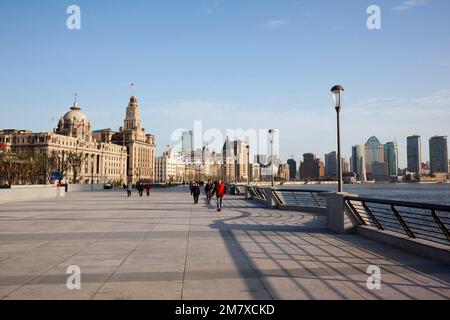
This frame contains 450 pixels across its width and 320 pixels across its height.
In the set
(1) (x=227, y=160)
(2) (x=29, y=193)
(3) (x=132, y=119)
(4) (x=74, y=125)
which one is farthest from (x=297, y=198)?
(3) (x=132, y=119)

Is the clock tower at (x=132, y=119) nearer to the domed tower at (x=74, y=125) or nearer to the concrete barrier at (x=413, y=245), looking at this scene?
the domed tower at (x=74, y=125)

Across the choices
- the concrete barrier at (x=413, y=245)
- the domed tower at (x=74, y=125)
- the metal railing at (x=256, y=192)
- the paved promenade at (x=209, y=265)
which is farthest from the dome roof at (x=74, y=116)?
the concrete barrier at (x=413, y=245)

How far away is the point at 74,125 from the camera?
15788 cm

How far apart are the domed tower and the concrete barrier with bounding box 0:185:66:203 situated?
414ft

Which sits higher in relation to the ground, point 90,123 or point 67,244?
point 90,123

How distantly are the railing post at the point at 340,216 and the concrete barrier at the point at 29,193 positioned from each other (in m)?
26.4

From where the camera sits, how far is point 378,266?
728 centimetres

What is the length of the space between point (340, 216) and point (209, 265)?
19.9ft

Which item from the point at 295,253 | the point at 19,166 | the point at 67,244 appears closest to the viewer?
the point at 295,253

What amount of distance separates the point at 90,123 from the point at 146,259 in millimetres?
172874

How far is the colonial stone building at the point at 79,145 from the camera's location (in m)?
130

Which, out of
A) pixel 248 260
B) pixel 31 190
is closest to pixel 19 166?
pixel 31 190
